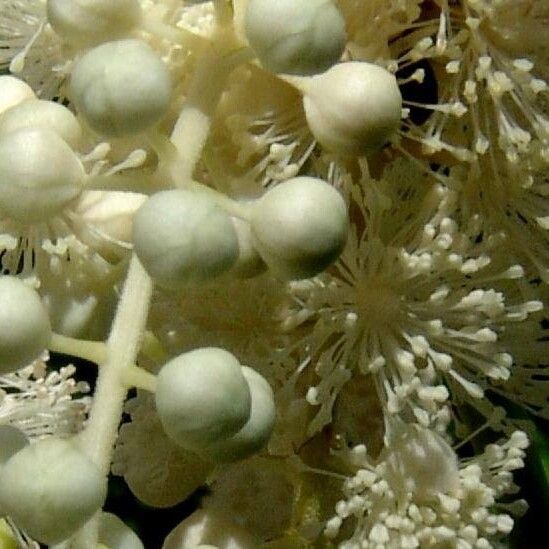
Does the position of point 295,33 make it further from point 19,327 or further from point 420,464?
point 420,464

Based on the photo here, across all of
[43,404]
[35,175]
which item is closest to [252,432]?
[35,175]


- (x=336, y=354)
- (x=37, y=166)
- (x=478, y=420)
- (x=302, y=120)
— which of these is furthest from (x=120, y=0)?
(x=478, y=420)

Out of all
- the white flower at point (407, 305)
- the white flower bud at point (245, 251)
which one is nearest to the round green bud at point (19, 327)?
the white flower bud at point (245, 251)

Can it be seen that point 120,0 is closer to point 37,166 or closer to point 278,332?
point 37,166

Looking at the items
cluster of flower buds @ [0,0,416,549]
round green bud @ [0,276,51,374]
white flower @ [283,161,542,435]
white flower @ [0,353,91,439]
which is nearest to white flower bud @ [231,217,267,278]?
cluster of flower buds @ [0,0,416,549]

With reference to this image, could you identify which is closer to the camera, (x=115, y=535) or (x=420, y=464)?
(x=115, y=535)

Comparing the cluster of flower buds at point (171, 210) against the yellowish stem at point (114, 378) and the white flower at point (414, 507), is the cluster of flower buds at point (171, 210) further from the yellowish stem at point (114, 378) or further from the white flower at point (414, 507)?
the white flower at point (414, 507)
